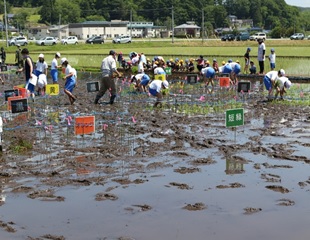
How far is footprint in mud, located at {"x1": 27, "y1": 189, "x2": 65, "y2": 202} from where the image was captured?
8.68 metres

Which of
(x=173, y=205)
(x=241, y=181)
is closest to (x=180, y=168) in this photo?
(x=241, y=181)

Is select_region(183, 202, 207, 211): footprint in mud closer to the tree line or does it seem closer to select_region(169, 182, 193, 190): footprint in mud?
select_region(169, 182, 193, 190): footprint in mud

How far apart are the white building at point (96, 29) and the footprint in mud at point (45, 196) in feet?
313

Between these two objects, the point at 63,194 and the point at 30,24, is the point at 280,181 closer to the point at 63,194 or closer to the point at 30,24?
the point at 63,194

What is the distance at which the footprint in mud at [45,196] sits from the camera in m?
8.68

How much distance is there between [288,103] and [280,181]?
27.6ft

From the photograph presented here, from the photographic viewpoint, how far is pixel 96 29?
104438 millimetres

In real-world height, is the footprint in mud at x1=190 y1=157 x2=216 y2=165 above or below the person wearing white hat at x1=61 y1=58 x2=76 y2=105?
below

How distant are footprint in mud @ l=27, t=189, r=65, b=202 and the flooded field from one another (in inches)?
0.6

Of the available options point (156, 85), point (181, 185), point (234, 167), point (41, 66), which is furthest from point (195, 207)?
point (41, 66)

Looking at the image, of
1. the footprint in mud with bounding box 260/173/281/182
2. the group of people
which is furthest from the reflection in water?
the group of people

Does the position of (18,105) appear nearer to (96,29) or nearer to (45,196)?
(45,196)

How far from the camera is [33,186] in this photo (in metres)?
9.26

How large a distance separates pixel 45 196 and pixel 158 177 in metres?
2.05
